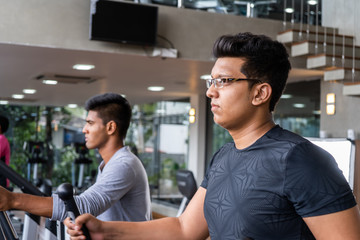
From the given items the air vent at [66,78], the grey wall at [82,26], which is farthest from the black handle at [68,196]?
the air vent at [66,78]

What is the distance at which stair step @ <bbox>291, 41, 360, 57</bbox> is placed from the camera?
20.7 feet

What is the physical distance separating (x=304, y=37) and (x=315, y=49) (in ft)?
0.88

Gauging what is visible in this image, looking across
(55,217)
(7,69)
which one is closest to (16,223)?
(7,69)

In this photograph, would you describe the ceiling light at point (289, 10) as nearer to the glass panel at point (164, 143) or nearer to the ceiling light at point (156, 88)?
the ceiling light at point (156, 88)

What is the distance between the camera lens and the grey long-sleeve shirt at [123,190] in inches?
83.5

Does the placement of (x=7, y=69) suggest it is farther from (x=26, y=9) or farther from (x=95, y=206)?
(x=95, y=206)

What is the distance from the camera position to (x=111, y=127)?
101 inches

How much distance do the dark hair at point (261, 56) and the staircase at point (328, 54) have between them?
4.88m

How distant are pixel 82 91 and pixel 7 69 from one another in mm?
2743

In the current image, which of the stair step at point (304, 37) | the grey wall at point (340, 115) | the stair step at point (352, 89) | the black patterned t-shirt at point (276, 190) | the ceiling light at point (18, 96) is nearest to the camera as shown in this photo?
the black patterned t-shirt at point (276, 190)

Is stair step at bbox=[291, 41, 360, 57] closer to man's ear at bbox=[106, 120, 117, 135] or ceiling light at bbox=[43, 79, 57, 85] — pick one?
ceiling light at bbox=[43, 79, 57, 85]

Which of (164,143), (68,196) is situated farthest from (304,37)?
(68,196)

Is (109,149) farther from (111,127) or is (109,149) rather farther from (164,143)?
(164,143)

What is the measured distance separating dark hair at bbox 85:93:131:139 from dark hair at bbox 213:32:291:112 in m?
1.25
